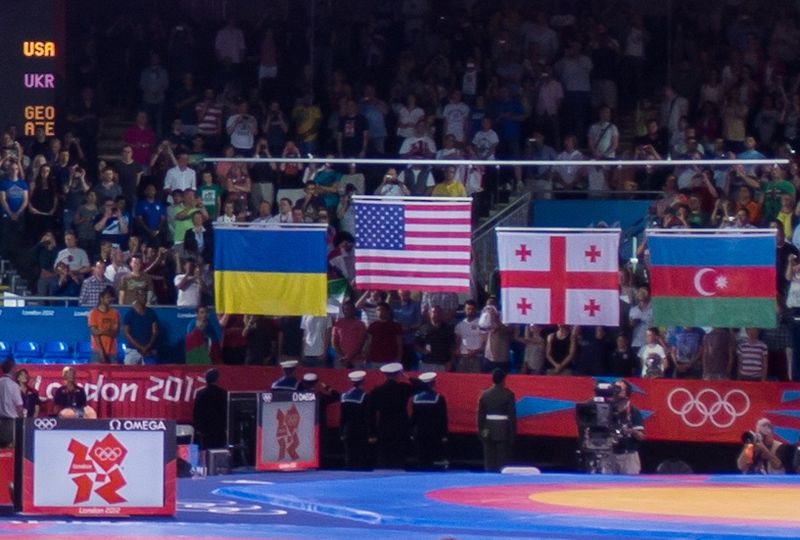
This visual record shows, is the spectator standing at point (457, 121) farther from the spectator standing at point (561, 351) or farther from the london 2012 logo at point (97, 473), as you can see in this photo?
the london 2012 logo at point (97, 473)

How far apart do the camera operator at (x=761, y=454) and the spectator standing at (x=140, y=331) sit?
27.2 feet

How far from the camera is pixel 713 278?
71.6 ft

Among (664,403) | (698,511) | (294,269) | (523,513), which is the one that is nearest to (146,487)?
(523,513)

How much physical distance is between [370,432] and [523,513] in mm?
7672

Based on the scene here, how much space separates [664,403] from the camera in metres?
23.1

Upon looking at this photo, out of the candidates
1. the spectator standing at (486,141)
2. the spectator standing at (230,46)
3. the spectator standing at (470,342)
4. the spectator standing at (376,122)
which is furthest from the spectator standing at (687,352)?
the spectator standing at (230,46)

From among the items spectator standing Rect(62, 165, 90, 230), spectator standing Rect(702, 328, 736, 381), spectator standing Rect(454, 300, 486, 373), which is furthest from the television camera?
spectator standing Rect(62, 165, 90, 230)

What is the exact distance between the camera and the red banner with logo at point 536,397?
74.4 feet

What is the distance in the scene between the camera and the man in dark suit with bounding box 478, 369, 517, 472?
73.6 feet

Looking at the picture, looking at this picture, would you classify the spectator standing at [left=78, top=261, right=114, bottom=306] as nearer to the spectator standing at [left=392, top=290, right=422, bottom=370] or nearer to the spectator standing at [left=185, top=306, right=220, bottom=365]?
the spectator standing at [left=185, top=306, right=220, bottom=365]

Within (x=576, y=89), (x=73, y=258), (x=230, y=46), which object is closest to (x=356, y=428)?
(x=73, y=258)

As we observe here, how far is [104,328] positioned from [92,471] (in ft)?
30.1

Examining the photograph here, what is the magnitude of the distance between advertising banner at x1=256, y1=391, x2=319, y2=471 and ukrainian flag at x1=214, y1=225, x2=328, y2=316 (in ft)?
3.83

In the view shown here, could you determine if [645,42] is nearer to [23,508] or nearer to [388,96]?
[388,96]
